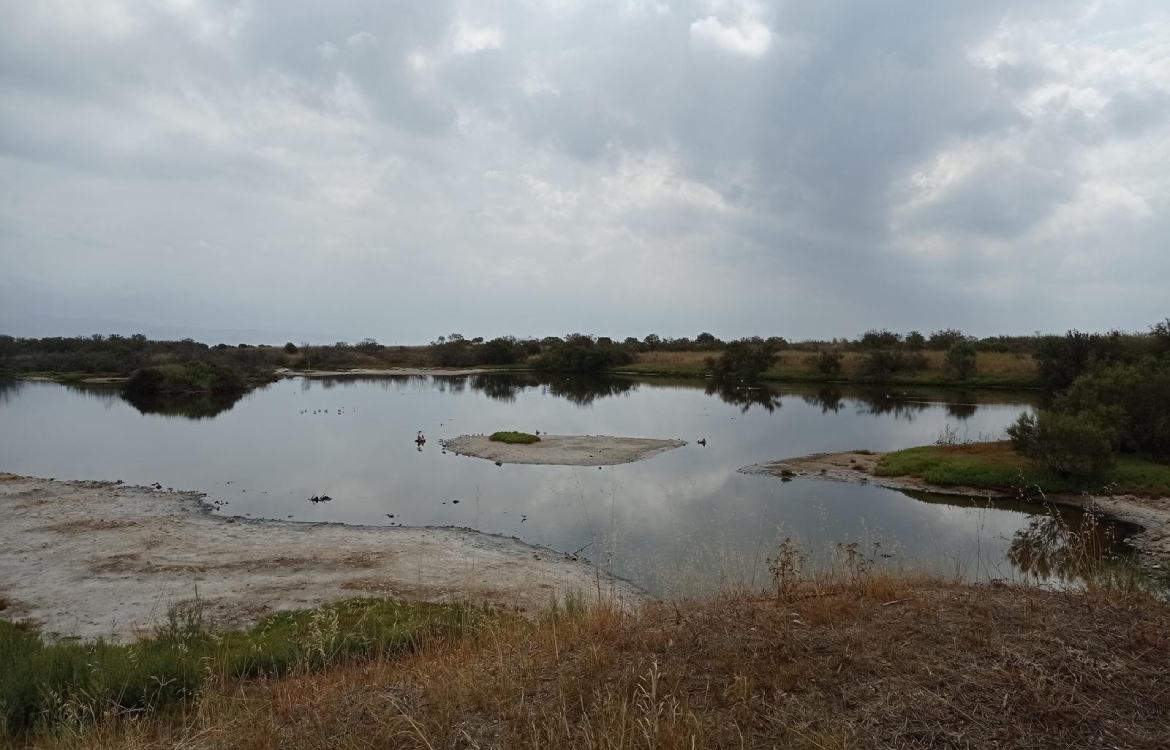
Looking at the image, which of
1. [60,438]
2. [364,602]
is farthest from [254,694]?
[60,438]

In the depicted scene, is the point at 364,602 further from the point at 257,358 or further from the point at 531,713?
the point at 257,358

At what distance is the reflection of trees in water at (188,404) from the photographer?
4633cm

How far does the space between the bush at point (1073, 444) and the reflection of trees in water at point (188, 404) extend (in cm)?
4580

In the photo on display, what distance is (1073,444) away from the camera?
1978 cm

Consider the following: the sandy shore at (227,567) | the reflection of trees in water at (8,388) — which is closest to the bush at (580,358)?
the reflection of trees in water at (8,388)

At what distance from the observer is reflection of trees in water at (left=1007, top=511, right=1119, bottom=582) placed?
11.9 metres

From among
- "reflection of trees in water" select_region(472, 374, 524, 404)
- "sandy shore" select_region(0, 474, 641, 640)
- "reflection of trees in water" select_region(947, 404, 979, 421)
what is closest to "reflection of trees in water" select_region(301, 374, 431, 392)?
"reflection of trees in water" select_region(472, 374, 524, 404)

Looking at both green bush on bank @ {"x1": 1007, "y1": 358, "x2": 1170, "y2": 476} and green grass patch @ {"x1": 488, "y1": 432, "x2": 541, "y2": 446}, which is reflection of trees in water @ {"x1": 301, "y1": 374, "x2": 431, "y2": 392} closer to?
green grass patch @ {"x1": 488, "y1": 432, "x2": 541, "y2": 446}

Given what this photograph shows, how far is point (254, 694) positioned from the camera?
613cm

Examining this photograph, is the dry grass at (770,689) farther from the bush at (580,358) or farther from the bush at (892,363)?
the bush at (580,358)

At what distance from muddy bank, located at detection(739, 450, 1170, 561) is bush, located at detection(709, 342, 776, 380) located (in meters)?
47.6

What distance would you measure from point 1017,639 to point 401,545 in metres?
13.0

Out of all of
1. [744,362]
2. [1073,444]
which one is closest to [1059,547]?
[1073,444]

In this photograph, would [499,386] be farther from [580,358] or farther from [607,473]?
[607,473]
